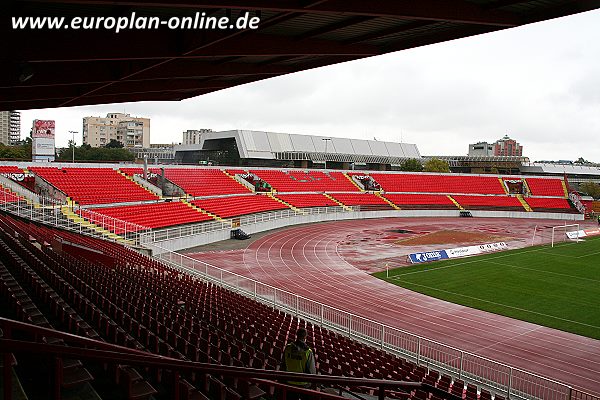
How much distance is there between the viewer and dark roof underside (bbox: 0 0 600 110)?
299 inches

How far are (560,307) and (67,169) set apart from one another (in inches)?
1480

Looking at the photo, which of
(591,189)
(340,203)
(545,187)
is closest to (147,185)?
(340,203)

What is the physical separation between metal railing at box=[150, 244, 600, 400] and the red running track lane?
140 centimetres

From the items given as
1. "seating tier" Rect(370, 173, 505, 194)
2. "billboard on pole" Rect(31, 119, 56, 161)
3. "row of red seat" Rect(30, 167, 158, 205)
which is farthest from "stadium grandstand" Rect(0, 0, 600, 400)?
"seating tier" Rect(370, 173, 505, 194)

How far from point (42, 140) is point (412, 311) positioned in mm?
39178

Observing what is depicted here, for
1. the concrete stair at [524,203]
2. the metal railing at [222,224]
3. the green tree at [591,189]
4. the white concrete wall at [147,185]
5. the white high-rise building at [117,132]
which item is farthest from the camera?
the white high-rise building at [117,132]

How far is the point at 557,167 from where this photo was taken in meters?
93.5

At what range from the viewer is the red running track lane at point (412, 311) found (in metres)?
16.1

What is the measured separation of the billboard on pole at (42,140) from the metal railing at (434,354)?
101 ft

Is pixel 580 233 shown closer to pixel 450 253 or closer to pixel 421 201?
→ pixel 450 253

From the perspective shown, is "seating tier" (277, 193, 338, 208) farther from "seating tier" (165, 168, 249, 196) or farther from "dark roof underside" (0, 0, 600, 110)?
"dark roof underside" (0, 0, 600, 110)

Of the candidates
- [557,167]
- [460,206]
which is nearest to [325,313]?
[460,206]

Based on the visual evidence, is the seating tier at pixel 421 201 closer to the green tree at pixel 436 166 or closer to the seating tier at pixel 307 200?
the seating tier at pixel 307 200

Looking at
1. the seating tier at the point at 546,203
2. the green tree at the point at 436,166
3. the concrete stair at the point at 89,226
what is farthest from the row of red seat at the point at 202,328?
the green tree at the point at 436,166
